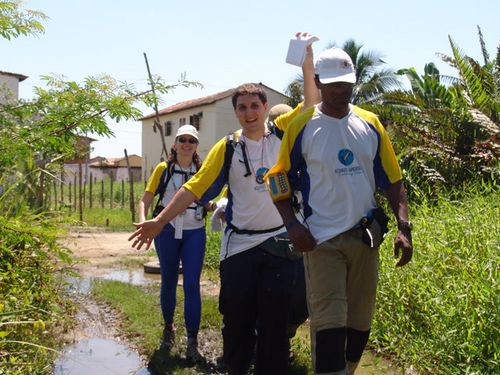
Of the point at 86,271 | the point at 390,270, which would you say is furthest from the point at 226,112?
the point at 390,270

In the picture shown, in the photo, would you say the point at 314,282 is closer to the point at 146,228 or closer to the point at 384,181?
the point at 384,181

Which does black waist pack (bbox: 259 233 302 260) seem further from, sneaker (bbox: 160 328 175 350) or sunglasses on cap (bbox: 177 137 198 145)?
sunglasses on cap (bbox: 177 137 198 145)

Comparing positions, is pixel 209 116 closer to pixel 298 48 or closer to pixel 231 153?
pixel 231 153

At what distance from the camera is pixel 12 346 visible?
4289 mm

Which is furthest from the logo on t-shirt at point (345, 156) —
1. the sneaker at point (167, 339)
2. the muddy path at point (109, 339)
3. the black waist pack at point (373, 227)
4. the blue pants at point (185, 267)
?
the sneaker at point (167, 339)

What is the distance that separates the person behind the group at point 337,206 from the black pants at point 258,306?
1.93ft

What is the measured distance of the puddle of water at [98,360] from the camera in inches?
199

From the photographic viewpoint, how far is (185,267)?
5621 mm

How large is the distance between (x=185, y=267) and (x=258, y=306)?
152cm

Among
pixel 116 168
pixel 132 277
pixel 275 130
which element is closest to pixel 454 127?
pixel 132 277

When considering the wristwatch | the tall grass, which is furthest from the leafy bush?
the tall grass

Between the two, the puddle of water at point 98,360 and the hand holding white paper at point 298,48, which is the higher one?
the hand holding white paper at point 298,48

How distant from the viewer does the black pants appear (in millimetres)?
4137

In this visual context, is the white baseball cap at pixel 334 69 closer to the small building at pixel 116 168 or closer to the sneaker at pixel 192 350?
the sneaker at pixel 192 350
